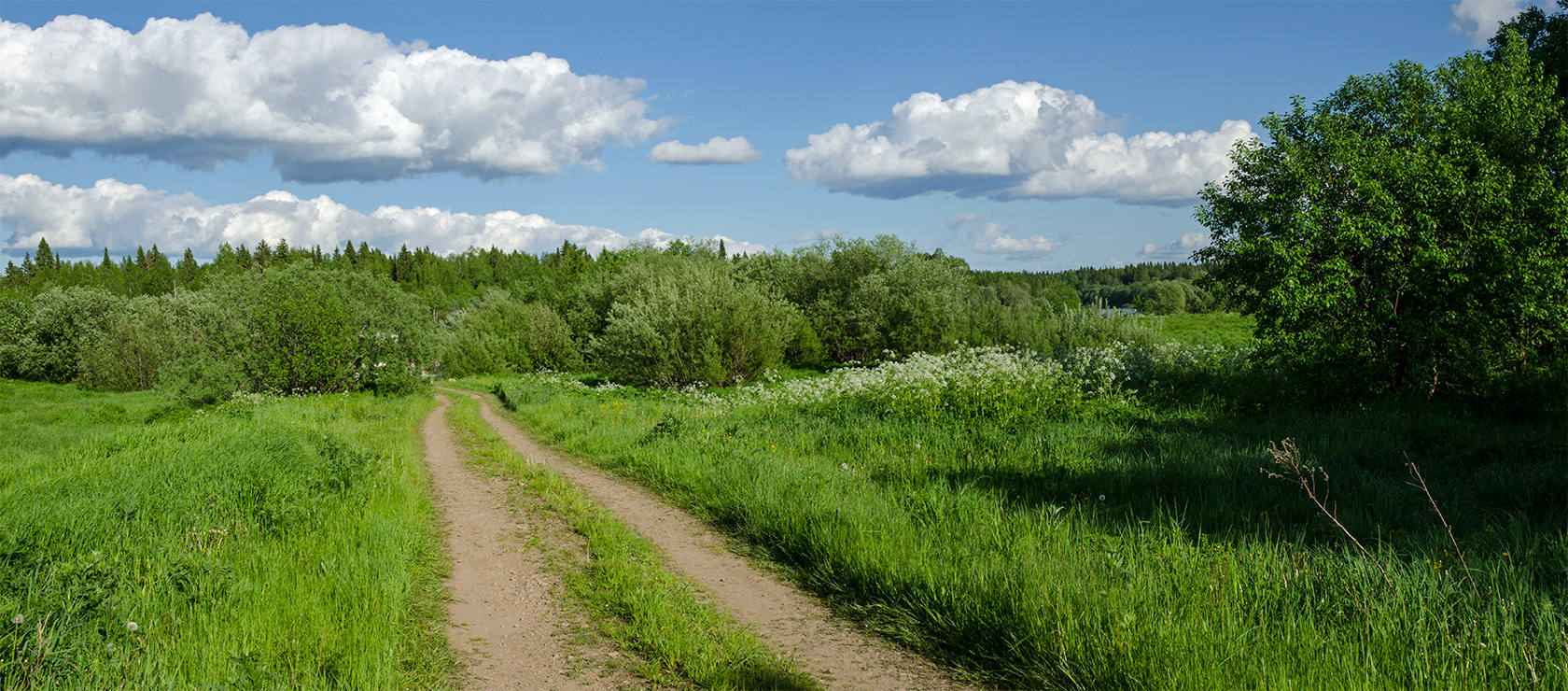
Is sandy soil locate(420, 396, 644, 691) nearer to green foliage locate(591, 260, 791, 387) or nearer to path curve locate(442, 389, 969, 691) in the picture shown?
path curve locate(442, 389, 969, 691)

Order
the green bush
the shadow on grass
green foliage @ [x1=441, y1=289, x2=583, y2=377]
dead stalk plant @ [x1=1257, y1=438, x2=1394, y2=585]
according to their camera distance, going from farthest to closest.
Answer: green foliage @ [x1=441, y1=289, x2=583, y2=377]
the green bush
the shadow on grass
dead stalk plant @ [x1=1257, y1=438, x2=1394, y2=585]

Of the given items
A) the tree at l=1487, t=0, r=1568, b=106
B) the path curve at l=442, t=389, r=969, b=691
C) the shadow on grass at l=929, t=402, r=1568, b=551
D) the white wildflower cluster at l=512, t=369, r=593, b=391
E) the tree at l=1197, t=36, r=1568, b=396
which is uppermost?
the tree at l=1487, t=0, r=1568, b=106

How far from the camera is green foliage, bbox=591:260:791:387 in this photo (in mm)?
26906

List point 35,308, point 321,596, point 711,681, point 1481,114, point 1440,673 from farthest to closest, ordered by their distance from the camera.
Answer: point 35,308
point 1481,114
point 321,596
point 711,681
point 1440,673

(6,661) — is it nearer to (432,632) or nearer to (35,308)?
(432,632)

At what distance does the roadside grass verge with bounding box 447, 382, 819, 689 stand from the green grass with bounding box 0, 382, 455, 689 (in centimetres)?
108

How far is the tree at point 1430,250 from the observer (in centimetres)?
1284

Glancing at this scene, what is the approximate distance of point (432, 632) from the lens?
493cm

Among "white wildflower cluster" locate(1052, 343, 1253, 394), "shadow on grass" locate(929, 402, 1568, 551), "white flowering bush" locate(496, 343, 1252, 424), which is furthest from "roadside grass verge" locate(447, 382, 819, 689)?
"white wildflower cluster" locate(1052, 343, 1253, 394)

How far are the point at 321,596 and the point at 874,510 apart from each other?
14.1ft

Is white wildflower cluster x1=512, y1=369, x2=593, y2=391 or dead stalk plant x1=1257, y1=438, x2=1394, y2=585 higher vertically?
dead stalk plant x1=1257, y1=438, x2=1394, y2=585

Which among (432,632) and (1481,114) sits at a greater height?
(1481,114)

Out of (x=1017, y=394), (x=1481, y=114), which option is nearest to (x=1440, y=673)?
(x=1017, y=394)

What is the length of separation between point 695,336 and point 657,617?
22303mm
